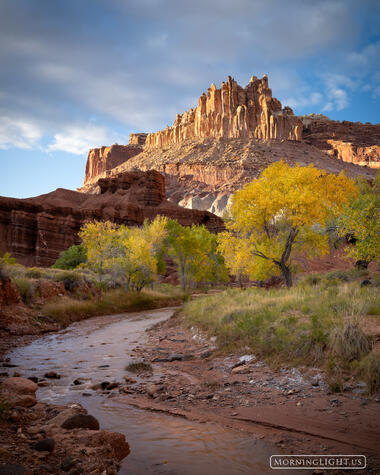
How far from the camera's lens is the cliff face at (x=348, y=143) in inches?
6649

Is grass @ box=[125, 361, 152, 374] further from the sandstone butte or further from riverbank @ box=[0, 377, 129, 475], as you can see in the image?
the sandstone butte

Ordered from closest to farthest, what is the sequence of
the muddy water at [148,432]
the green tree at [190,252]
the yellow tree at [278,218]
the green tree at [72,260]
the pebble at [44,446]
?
the pebble at [44,446]
the muddy water at [148,432]
the yellow tree at [278,218]
the green tree at [72,260]
the green tree at [190,252]

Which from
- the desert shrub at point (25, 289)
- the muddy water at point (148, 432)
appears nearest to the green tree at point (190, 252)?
the desert shrub at point (25, 289)

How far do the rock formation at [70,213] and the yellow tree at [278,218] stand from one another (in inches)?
1926

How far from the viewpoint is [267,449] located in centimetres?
469

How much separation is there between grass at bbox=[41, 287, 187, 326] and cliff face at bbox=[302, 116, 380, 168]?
155987 mm

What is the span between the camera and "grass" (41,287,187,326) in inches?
818

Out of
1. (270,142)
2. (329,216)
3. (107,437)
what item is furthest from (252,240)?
(270,142)

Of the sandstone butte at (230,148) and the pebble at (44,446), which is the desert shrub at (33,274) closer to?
the pebble at (44,446)

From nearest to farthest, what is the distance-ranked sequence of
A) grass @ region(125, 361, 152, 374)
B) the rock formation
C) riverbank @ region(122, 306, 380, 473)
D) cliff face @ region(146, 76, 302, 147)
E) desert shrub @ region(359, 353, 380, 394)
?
riverbank @ region(122, 306, 380, 473) → desert shrub @ region(359, 353, 380, 394) → grass @ region(125, 361, 152, 374) → the rock formation → cliff face @ region(146, 76, 302, 147)

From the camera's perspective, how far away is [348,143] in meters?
177

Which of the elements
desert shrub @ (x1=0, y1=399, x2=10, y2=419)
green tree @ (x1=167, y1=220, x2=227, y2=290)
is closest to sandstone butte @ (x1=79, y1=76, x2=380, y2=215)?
green tree @ (x1=167, y1=220, x2=227, y2=290)

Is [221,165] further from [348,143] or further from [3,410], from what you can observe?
[3,410]

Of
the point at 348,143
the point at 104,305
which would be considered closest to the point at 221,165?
the point at 348,143
